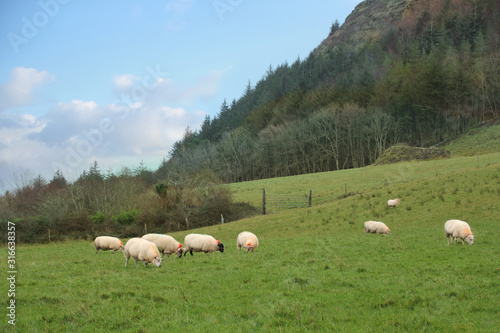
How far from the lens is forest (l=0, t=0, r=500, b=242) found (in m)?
43.1

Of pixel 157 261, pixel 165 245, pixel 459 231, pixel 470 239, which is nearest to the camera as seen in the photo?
pixel 157 261

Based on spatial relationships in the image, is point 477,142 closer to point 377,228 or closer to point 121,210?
point 377,228

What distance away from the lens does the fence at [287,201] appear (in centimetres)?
4350

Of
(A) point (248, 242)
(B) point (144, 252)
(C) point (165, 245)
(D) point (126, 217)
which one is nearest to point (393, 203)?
(A) point (248, 242)

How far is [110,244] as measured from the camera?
2127 cm

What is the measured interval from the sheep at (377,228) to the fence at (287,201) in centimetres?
1869

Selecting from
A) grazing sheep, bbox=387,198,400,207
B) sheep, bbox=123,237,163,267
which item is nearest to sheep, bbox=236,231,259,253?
sheep, bbox=123,237,163,267

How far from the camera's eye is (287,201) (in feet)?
149

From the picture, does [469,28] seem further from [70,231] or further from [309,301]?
[309,301]

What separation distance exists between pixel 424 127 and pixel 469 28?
169 feet

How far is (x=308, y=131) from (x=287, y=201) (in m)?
41.6

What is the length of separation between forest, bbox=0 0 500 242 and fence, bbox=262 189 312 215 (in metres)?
2.48

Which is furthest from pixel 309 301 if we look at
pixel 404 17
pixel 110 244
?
pixel 404 17

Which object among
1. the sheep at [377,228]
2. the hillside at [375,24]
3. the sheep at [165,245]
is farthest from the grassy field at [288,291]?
the hillside at [375,24]
